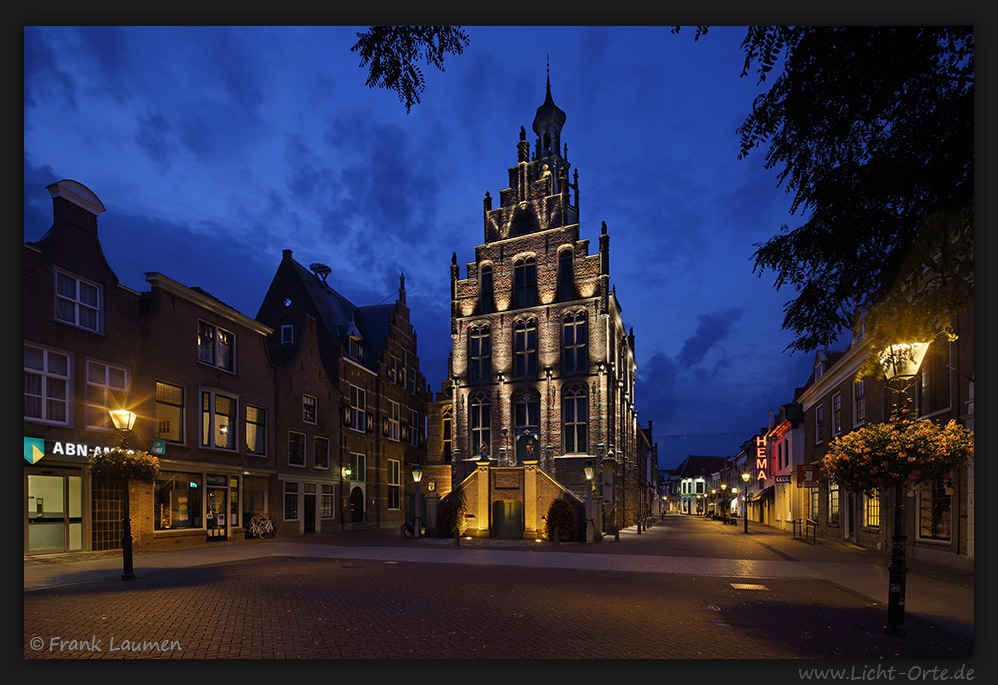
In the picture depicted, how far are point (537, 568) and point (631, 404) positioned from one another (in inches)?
1215

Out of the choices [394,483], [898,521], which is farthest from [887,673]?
[394,483]

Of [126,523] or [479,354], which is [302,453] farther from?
[126,523]

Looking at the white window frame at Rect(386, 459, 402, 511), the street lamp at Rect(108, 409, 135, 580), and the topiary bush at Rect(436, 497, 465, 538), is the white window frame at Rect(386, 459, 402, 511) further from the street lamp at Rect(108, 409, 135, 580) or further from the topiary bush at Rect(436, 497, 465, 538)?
the street lamp at Rect(108, 409, 135, 580)

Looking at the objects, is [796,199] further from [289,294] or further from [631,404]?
[631,404]

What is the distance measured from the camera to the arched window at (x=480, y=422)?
122 feet

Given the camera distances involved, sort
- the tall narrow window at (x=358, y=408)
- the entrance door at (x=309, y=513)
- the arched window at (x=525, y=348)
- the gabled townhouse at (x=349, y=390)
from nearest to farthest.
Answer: the entrance door at (x=309, y=513)
the gabled townhouse at (x=349, y=390)
the arched window at (x=525, y=348)
the tall narrow window at (x=358, y=408)

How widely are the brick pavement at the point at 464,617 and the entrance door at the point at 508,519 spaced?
13.6m

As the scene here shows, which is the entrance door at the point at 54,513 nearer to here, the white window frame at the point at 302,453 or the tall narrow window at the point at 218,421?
the tall narrow window at the point at 218,421

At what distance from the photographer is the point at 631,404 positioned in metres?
46.2

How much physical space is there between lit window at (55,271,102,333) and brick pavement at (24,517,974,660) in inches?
335

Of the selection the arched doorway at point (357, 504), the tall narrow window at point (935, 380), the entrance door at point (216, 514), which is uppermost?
the tall narrow window at point (935, 380)

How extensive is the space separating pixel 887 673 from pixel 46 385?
20.7 m

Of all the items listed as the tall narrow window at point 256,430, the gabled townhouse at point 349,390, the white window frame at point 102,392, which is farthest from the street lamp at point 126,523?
the gabled townhouse at point 349,390

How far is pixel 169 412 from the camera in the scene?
22.7 meters
